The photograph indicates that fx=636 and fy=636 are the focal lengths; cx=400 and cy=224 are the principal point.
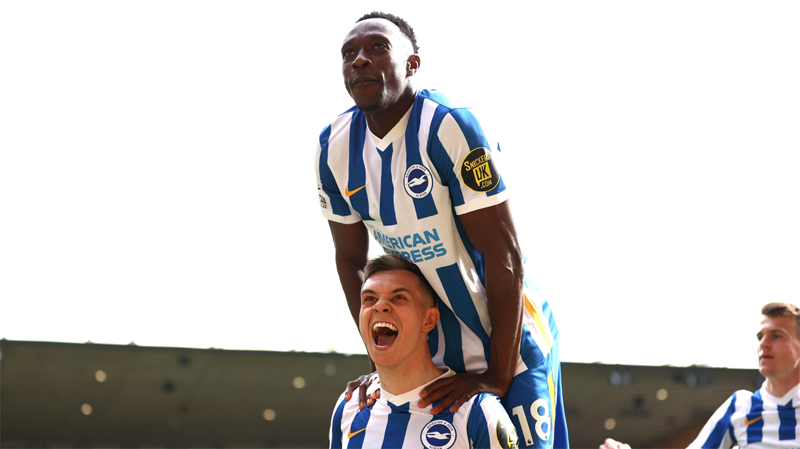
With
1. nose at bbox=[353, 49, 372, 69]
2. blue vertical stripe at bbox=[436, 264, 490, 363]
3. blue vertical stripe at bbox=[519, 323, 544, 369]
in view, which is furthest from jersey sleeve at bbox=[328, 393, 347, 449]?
nose at bbox=[353, 49, 372, 69]

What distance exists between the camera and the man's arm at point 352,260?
223 centimetres

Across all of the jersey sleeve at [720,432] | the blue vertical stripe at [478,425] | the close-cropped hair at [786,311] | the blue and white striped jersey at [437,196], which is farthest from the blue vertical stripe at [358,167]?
the jersey sleeve at [720,432]

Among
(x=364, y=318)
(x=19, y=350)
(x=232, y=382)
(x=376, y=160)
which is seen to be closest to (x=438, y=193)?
(x=376, y=160)

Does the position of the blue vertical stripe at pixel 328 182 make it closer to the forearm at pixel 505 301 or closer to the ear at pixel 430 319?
the ear at pixel 430 319

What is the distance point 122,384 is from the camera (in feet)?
26.6

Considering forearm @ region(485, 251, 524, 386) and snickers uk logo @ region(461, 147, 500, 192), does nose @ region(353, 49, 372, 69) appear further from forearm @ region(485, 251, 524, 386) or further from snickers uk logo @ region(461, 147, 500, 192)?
forearm @ region(485, 251, 524, 386)

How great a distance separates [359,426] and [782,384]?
9.92 feet

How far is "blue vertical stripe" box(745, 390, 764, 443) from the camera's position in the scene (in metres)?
3.81

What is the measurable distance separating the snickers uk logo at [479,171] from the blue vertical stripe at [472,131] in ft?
0.05

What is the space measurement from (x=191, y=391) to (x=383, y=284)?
7.05 meters

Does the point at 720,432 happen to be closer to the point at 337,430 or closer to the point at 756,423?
the point at 756,423

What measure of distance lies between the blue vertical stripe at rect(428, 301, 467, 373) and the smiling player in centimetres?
3

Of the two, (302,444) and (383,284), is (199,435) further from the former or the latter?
(383,284)

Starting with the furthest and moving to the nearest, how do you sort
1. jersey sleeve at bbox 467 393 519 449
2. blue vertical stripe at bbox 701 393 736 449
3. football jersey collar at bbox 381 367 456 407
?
1. blue vertical stripe at bbox 701 393 736 449
2. football jersey collar at bbox 381 367 456 407
3. jersey sleeve at bbox 467 393 519 449
